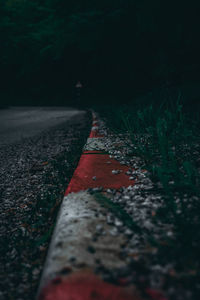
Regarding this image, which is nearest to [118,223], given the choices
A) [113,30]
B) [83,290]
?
[83,290]

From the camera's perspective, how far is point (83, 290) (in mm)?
365

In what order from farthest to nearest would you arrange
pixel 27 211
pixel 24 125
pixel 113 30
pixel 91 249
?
pixel 113 30
pixel 24 125
pixel 27 211
pixel 91 249

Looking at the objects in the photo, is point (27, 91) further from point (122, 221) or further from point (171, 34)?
point (122, 221)

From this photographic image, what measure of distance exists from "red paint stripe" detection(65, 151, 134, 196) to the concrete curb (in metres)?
0.01

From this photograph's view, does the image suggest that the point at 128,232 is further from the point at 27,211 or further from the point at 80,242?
→ the point at 27,211

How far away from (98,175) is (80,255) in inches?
16.5

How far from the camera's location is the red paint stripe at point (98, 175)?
2.48ft

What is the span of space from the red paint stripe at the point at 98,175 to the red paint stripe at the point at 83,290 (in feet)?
1.15

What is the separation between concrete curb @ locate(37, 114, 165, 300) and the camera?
1.19 feet

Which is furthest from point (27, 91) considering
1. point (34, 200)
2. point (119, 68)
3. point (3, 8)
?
point (34, 200)

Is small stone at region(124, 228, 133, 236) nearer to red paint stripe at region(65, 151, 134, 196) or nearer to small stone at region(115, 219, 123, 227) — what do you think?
small stone at region(115, 219, 123, 227)

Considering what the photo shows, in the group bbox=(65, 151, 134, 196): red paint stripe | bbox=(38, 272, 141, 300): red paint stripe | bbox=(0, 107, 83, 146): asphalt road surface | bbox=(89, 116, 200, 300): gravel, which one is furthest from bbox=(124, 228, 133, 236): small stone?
bbox=(0, 107, 83, 146): asphalt road surface

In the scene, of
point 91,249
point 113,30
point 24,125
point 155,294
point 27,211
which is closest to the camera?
point 155,294

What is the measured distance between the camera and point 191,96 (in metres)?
2.32
